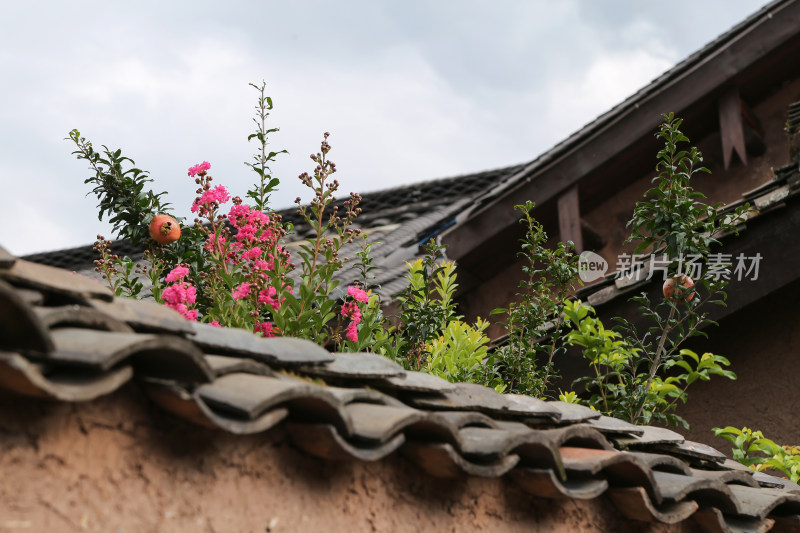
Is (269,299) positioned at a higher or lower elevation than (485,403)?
higher

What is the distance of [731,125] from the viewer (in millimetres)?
6027

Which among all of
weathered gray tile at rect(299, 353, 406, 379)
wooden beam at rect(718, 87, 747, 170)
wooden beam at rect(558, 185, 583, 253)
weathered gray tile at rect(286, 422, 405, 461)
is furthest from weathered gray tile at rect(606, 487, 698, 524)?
wooden beam at rect(718, 87, 747, 170)

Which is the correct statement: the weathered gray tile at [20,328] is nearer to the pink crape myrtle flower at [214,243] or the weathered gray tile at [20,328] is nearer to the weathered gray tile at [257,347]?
the weathered gray tile at [257,347]

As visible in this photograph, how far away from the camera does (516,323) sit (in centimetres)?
362

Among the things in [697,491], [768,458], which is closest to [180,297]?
[697,491]


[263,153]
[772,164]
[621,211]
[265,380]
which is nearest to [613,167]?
[621,211]

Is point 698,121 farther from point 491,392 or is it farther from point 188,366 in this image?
point 188,366

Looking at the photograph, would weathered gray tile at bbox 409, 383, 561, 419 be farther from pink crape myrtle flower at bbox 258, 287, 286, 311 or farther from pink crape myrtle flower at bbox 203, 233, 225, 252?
pink crape myrtle flower at bbox 203, 233, 225, 252

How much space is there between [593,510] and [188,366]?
1.33 m

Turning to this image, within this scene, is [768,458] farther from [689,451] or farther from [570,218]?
[570,218]

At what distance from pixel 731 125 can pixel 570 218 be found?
50.9 inches

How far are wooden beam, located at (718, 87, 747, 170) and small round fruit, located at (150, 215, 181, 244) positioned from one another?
173 inches

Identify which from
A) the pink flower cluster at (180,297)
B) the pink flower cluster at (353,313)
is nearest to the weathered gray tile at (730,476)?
the pink flower cluster at (353,313)

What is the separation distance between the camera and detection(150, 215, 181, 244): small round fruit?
2.89 meters
